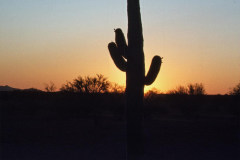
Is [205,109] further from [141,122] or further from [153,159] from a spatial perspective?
[141,122]

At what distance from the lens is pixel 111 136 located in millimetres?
30609

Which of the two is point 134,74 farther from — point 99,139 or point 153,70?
point 99,139

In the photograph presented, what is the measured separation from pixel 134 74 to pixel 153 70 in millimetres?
1044

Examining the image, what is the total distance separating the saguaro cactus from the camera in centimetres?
1526

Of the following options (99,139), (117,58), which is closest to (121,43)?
(117,58)

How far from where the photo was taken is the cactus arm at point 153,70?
15980mm

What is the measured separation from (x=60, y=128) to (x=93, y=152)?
42.9ft

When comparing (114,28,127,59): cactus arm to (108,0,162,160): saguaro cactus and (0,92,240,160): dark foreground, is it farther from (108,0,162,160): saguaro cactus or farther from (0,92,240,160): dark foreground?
(0,92,240,160): dark foreground

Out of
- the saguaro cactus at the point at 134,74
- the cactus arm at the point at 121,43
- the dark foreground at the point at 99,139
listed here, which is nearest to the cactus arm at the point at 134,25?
the saguaro cactus at the point at 134,74

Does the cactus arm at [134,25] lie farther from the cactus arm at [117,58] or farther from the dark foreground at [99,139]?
the dark foreground at [99,139]

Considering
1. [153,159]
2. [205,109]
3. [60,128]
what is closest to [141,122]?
[153,159]

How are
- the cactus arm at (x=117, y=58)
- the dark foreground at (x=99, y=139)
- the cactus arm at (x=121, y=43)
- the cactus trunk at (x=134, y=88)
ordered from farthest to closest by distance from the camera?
the dark foreground at (x=99, y=139) → the cactus arm at (x=121, y=43) → the cactus arm at (x=117, y=58) → the cactus trunk at (x=134, y=88)

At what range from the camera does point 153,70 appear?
16125 millimetres

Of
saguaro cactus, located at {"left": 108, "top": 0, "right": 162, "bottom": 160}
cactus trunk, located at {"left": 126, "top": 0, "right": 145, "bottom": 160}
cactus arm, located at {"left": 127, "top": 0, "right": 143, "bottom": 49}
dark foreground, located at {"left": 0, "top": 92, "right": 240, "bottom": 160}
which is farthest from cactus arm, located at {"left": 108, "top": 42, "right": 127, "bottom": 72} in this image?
dark foreground, located at {"left": 0, "top": 92, "right": 240, "bottom": 160}
